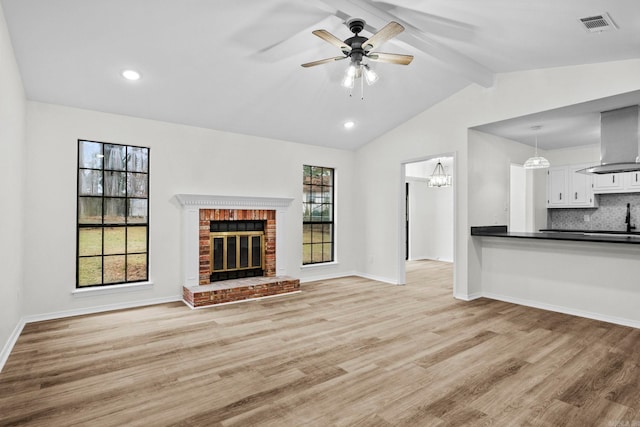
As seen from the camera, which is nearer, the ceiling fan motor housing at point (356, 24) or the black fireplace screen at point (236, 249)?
the ceiling fan motor housing at point (356, 24)

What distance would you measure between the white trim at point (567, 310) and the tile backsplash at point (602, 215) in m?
2.89

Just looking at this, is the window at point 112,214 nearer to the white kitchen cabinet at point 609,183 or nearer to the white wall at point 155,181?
the white wall at point 155,181

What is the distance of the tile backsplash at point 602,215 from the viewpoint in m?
6.06

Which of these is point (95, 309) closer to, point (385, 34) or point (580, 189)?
point (385, 34)

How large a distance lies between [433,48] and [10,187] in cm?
439

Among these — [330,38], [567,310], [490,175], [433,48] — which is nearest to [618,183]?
[490,175]

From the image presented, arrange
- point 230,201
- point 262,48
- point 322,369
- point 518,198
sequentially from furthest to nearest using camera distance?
point 518,198, point 230,201, point 262,48, point 322,369

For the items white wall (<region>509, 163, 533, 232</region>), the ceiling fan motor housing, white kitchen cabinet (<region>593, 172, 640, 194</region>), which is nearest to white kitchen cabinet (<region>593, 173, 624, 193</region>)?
white kitchen cabinet (<region>593, 172, 640, 194</region>)

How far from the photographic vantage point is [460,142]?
5199 mm

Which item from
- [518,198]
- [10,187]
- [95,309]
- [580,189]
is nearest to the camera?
[10,187]

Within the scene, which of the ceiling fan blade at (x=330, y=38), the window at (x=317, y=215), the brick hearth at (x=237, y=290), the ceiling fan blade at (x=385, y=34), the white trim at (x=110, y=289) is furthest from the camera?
the window at (x=317, y=215)

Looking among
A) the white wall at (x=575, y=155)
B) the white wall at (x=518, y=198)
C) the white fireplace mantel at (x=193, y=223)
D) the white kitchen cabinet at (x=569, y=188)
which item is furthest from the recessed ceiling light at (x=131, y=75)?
the white kitchen cabinet at (x=569, y=188)

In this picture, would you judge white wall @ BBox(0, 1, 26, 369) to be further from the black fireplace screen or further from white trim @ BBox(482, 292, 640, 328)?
white trim @ BBox(482, 292, 640, 328)

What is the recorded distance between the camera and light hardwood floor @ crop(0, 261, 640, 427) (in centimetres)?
223
